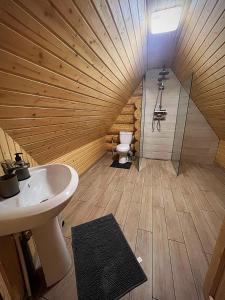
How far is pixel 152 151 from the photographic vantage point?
11.9 feet

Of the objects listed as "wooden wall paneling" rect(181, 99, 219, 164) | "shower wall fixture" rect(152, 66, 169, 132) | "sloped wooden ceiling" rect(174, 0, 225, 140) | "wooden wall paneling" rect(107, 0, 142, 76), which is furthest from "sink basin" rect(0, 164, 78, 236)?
"wooden wall paneling" rect(181, 99, 219, 164)

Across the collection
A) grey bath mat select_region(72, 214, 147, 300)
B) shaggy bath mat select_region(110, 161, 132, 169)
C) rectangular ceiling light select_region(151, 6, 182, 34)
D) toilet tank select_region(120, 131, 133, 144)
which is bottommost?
grey bath mat select_region(72, 214, 147, 300)

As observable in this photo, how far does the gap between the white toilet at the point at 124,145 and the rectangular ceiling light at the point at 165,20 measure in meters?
2.11

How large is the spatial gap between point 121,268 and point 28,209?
3.36 ft

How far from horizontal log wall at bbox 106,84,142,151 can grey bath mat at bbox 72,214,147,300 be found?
242 cm

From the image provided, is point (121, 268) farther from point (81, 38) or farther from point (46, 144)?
point (81, 38)

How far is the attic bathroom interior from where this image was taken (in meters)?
0.72

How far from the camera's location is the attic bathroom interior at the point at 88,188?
0.72m

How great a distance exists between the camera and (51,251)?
3.36 feet

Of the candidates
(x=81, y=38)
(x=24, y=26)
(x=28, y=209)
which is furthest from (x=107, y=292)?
(x=81, y=38)

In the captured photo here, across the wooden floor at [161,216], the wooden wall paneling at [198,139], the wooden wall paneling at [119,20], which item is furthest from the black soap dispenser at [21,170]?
the wooden wall paneling at [198,139]

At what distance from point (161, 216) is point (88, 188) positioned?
1212 mm

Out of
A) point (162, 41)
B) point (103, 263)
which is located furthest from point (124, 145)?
point (103, 263)

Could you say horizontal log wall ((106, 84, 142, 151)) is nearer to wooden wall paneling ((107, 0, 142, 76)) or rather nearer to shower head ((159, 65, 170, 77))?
shower head ((159, 65, 170, 77))
